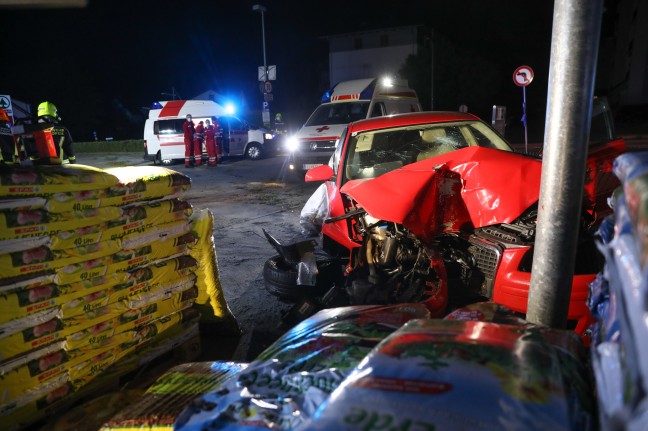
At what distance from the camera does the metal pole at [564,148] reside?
183 centimetres

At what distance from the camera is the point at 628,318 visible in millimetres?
1034

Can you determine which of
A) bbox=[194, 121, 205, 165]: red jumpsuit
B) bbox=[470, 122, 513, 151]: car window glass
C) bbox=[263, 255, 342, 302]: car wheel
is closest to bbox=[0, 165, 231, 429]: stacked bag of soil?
bbox=[263, 255, 342, 302]: car wheel

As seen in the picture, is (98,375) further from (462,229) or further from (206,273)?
(462,229)

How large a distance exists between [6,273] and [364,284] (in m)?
2.17

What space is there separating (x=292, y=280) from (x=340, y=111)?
30.2 ft

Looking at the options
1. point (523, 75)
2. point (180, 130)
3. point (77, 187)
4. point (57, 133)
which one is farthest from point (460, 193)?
point (180, 130)

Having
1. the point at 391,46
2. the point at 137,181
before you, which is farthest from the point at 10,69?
the point at 137,181

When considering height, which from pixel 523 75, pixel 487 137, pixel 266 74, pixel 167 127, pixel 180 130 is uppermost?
pixel 266 74

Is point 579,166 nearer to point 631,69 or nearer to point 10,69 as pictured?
point 631,69

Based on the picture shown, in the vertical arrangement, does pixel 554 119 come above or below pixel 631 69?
below

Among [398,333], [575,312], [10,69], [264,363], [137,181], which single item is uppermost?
[10,69]

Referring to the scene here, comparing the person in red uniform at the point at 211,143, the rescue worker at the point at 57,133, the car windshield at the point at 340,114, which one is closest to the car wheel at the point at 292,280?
the rescue worker at the point at 57,133

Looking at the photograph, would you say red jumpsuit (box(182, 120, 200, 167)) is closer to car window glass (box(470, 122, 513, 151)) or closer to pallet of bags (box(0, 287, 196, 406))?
car window glass (box(470, 122, 513, 151))

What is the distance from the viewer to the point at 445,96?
102 ft
